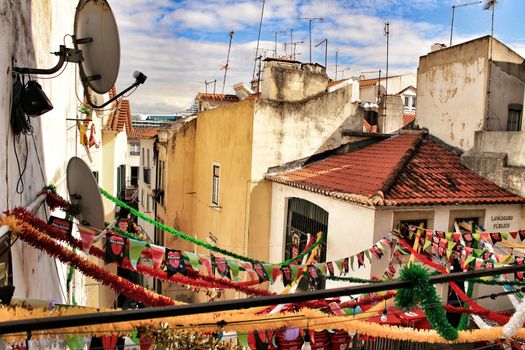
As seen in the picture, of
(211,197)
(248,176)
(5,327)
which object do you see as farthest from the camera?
(211,197)

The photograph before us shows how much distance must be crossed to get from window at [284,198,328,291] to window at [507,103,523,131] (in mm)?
6490

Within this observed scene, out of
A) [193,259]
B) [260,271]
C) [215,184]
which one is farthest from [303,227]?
[193,259]

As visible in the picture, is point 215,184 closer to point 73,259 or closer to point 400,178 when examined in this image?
point 400,178

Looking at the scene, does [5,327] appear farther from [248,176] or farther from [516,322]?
[248,176]

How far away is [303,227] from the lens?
1202cm

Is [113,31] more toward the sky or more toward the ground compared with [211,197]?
more toward the sky

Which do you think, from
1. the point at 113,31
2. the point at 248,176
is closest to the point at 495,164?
the point at 248,176

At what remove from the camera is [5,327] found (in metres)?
1.68

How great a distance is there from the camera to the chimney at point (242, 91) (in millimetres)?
22056

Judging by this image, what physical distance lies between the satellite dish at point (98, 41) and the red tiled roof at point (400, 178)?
6021 mm

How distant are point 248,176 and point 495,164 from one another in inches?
270

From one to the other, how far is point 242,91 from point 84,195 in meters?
18.9

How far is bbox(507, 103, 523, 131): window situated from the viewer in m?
12.8

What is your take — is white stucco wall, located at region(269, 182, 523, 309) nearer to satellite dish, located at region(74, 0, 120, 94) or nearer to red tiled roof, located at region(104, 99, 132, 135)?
satellite dish, located at region(74, 0, 120, 94)
